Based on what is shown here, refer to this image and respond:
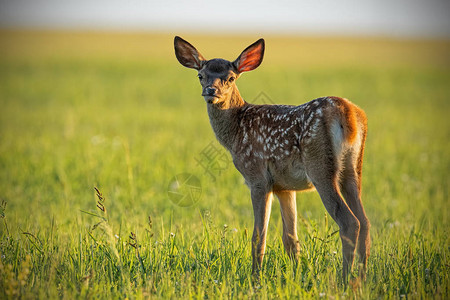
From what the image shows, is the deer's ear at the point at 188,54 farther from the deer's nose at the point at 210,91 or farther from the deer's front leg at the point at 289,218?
the deer's front leg at the point at 289,218

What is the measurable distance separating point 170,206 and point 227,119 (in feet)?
8.68

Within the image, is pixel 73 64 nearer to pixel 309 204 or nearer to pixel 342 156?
pixel 309 204

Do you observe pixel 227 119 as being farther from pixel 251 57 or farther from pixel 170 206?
pixel 170 206

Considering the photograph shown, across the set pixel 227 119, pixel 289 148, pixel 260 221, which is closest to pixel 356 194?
pixel 289 148

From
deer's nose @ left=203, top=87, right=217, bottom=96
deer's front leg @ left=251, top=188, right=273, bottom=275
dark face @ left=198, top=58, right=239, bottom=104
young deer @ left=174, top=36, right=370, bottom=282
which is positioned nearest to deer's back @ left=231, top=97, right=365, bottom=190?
young deer @ left=174, top=36, right=370, bottom=282

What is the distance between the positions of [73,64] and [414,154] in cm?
2916

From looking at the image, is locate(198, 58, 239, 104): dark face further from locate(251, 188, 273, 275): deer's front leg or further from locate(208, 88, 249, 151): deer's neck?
locate(251, 188, 273, 275): deer's front leg

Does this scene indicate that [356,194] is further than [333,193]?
Yes

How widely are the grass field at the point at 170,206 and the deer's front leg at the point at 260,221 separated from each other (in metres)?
0.12

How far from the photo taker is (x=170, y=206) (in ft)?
25.6

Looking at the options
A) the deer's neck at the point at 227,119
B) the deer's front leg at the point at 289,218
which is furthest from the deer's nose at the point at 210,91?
the deer's front leg at the point at 289,218

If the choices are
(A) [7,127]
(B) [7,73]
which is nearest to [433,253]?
(A) [7,127]

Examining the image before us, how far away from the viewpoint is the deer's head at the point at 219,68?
5.22m

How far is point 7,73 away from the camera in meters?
30.2
